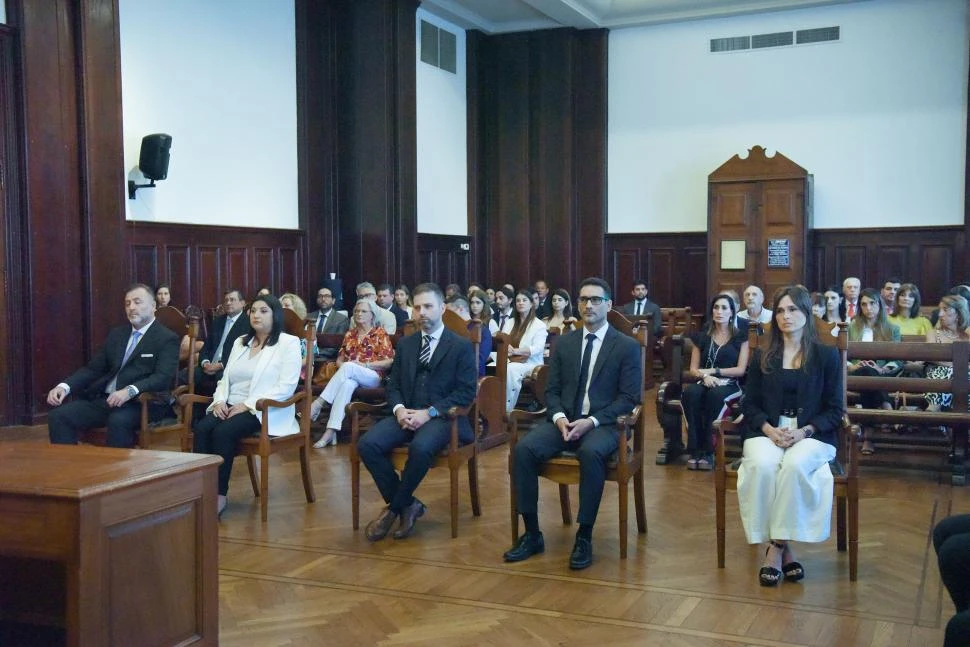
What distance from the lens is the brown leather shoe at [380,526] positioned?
4.80 meters

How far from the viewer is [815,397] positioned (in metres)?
4.41

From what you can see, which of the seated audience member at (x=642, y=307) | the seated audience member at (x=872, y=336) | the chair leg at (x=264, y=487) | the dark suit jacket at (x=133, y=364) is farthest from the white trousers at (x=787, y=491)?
the seated audience member at (x=642, y=307)

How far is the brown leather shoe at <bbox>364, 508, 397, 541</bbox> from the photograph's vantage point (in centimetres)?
480

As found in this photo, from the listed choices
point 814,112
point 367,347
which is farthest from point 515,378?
point 814,112

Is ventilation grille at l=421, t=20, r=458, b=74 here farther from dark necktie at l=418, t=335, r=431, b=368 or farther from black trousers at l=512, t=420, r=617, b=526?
black trousers at l=512, t=420, r=617, b=526

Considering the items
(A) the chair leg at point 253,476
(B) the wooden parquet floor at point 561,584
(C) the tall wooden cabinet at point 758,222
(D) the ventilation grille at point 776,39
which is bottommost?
(B) the wooden parquet floor at point 561,584

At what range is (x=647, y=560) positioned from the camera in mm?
4461

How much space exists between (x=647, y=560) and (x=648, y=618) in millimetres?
741

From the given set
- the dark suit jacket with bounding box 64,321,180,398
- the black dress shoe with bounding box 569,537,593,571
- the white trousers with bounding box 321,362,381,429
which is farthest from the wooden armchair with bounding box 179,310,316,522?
the black dress shoe with bounding box 569,537,593,571

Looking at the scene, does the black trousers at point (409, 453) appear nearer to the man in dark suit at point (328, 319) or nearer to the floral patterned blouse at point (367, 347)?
the floral patterned blouse at point (367, 347)

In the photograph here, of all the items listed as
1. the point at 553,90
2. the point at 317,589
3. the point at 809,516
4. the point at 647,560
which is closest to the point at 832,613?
the point at 809,516

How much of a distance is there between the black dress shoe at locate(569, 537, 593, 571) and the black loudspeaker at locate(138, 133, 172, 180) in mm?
5821

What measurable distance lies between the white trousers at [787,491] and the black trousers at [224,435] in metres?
2.58

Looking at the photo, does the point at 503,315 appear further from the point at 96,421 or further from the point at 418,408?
the point at 96,421
